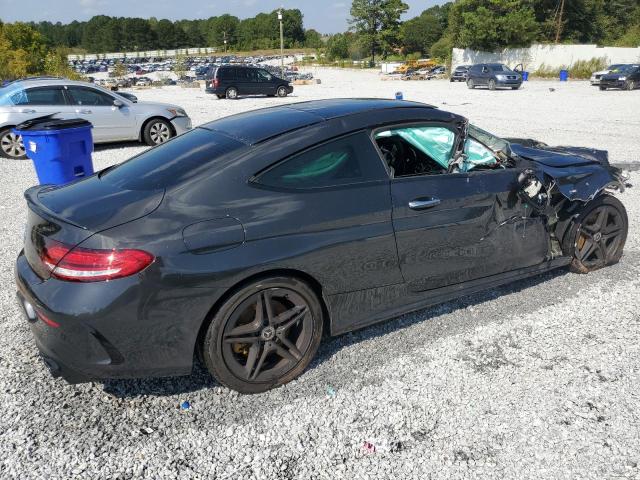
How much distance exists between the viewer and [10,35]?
35.2m

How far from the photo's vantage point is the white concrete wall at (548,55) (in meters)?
40.9

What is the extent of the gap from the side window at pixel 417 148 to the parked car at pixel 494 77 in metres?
27.8

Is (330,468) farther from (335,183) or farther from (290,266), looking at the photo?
(335,183)

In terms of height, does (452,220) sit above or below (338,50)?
below

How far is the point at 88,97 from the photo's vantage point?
10633 mm

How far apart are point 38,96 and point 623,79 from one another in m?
27.5

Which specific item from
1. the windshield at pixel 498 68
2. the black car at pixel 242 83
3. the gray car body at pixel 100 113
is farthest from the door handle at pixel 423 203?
the windshield at pixel 498 68

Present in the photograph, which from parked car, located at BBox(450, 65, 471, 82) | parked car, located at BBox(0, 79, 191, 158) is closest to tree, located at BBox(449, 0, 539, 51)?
parked car, located at BBox(450, 65, 471, 82)

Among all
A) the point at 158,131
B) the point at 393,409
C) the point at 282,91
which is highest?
the point at 158,131

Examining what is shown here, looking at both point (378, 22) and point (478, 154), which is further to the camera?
point (378, 22)

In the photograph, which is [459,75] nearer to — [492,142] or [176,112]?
[176,112]

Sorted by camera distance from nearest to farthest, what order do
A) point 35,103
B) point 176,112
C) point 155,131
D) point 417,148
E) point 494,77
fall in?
1. point 417,148
2. point 35,103
3. point 155,131
4. point 176,112
5. point 494,77

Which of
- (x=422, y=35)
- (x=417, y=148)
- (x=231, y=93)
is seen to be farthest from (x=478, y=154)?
(x=422, y=35)

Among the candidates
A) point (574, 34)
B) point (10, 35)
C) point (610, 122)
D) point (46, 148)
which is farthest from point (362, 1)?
point (46, 148)
